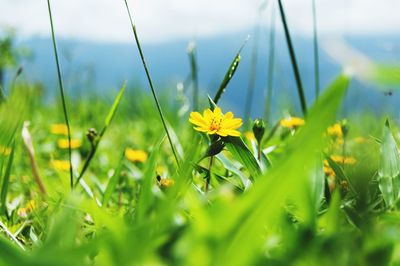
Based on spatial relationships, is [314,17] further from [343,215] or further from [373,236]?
[373,236]

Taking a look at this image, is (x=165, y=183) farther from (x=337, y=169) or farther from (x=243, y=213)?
(x=243, y=213)

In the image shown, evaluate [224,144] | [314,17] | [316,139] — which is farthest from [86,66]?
[316,139]

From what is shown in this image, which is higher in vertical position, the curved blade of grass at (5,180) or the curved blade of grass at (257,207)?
the curved blade of grass at (257,207)

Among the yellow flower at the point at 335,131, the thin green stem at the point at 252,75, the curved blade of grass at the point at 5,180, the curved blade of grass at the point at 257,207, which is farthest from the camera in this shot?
the thin green stem at the point at 252,75

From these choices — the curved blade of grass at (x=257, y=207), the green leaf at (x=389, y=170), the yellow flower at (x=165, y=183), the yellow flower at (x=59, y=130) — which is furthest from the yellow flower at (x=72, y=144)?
the curved blade of grass at (x=257, y=207)

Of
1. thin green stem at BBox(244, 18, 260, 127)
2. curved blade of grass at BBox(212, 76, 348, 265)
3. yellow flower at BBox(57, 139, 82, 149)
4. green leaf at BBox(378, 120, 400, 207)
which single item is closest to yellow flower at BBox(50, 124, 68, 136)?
yellow flower at BBox(57, 139, 82, 149)

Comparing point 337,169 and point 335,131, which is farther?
point 335,131

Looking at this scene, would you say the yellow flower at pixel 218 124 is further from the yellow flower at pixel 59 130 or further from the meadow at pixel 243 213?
the yellow flower at pixel 59 130

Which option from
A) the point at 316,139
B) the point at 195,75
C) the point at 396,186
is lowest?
the point at 195,75

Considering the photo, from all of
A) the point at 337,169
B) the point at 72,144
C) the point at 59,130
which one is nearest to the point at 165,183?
the point at 337,169
